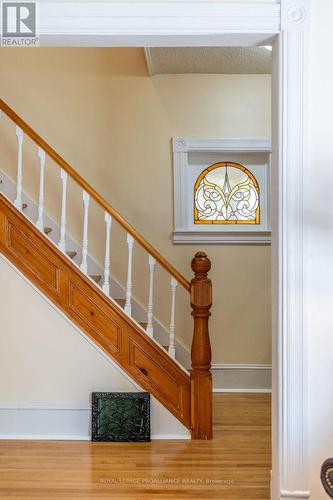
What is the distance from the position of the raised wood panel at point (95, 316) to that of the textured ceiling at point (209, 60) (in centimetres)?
199

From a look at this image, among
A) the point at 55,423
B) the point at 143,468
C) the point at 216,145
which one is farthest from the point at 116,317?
the point at 216,145

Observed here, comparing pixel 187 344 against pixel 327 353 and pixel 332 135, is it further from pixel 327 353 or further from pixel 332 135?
pixel 332 135

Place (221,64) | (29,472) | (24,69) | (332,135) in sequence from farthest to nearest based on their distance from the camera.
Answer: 1. (24,69)
2. (221,64)
3. (29,472)
4. (332,135)

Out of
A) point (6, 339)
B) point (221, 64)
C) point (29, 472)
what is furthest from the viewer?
point (221, 64)

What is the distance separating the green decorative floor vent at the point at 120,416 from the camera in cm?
392

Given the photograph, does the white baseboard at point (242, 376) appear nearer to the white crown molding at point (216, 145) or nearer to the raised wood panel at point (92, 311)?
the raised wood panel at point (92, 311)

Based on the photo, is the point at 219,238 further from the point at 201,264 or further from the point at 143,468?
the point at 143,468

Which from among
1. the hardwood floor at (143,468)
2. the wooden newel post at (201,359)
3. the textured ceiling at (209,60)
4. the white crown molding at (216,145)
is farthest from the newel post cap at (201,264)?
the textured ceiling at (209,60)

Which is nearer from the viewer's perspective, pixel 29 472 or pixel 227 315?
pixel 29 472

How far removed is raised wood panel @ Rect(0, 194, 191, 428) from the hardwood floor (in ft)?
1.18

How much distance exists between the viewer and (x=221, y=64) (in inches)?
191

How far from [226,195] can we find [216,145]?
47 centimetres

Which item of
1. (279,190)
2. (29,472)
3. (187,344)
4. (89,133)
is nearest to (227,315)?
(187,344)

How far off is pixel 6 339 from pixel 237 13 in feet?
8.63
